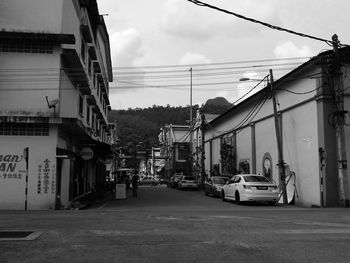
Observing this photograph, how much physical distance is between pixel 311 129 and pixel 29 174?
14426 millimetres

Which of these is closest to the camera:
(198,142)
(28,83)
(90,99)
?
(28,83)

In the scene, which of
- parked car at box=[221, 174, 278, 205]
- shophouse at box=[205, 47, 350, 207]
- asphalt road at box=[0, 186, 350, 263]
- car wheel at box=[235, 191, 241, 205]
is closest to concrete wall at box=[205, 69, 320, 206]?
shophouse at box=[205, 47, 350, 207]

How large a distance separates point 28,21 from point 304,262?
17.7 m

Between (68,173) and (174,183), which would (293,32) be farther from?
(174,183)

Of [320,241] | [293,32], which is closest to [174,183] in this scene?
[293,32]

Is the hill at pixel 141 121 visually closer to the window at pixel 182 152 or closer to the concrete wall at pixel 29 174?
the window at pixel 182 152

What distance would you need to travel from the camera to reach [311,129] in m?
25.3

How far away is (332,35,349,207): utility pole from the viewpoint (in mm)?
23431

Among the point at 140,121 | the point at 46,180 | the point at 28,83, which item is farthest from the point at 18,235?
the point at 140,121

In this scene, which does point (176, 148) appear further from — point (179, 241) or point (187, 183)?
point (179, 241)

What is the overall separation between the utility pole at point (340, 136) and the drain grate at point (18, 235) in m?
16.6

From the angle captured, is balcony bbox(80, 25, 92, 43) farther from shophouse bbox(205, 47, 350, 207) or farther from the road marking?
the road marking

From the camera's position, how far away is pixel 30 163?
832 inches

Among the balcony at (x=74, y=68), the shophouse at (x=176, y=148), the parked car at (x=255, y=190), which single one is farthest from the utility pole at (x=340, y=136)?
the shophouse at (x=176, y=148)
